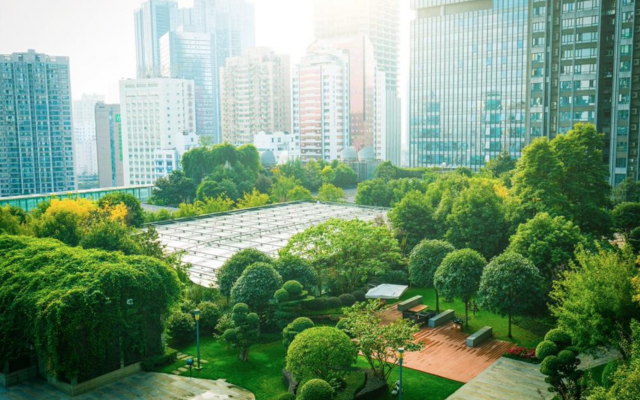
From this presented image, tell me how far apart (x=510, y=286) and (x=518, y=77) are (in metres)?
91.1

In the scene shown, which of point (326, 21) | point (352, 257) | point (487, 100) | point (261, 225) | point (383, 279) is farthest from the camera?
point (326, 21)

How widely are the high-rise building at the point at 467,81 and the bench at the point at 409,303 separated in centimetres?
8067

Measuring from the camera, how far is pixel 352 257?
33344 mm

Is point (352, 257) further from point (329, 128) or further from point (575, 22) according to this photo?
point (329, 128)

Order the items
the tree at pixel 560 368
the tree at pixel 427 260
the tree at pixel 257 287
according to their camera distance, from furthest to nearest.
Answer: the tree at pixel 427 260 < the tree at pixel 257 287 < the tree at pixel 560 368

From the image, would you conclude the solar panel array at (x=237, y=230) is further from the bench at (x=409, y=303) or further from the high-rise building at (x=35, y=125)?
the high-rise building at (x=35, y=125)

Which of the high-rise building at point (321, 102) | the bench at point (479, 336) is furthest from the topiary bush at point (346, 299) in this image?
the high-rise building at point (321, 102)

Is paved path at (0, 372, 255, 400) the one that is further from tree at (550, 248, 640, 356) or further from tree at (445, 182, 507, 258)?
tree at (445, 182, 507, 258)

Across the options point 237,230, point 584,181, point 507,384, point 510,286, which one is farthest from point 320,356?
point 584,181

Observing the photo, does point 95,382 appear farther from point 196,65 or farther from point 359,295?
point 196,65

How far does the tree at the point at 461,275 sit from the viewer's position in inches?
1131

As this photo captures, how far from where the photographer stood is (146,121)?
142750mm

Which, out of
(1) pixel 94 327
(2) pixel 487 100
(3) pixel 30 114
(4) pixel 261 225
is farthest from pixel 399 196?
(3) pixel 30 114

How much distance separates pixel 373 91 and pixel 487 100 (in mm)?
50083
